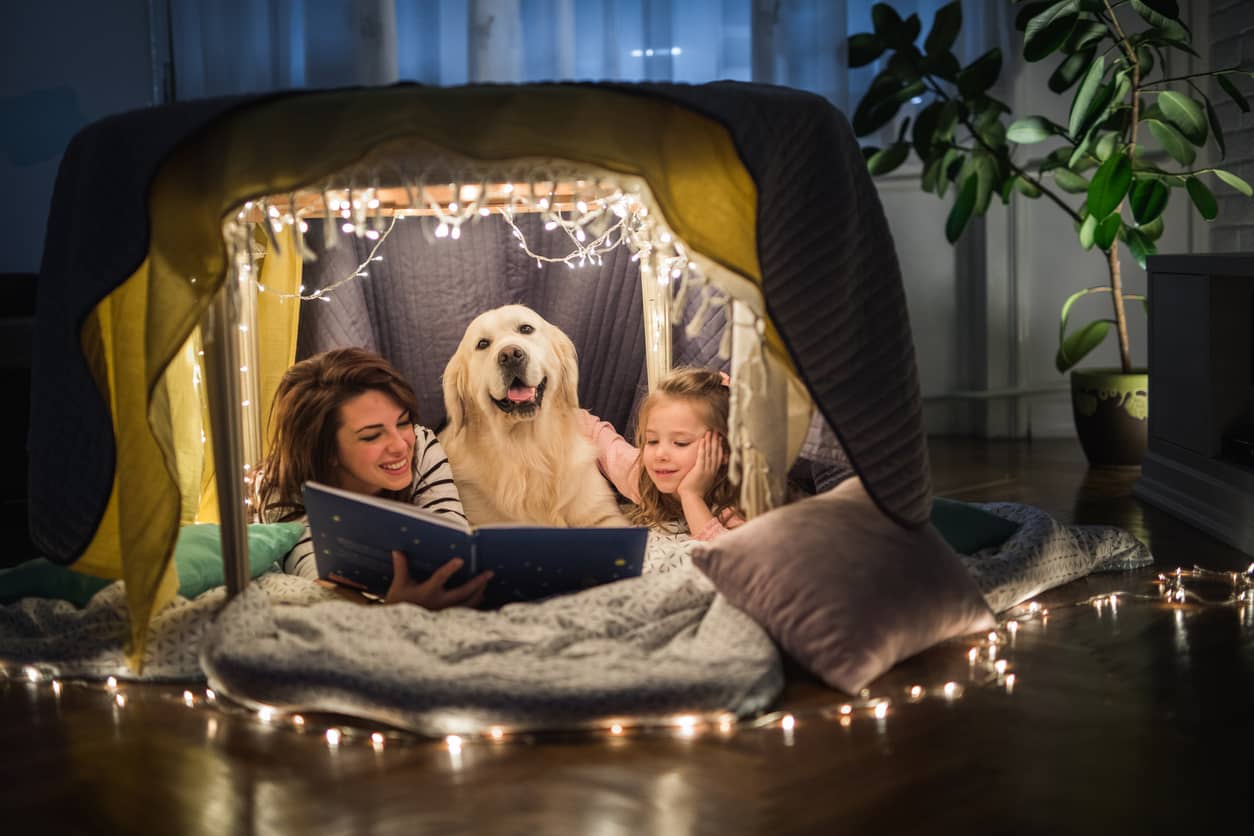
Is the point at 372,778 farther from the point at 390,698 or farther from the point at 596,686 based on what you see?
the point at 596,686

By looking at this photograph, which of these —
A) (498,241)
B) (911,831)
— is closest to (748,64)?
(498,241)

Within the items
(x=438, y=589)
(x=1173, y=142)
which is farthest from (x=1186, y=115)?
(x=438, y=589)

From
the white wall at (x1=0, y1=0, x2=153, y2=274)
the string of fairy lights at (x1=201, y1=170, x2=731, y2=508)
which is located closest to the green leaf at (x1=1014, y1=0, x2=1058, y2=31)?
the string of fairy lights at (x1=201, y1=170, x2=731, y2=508)

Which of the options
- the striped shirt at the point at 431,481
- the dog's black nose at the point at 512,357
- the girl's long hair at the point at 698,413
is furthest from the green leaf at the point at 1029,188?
Answer: the striped shirt at the point at 431,481

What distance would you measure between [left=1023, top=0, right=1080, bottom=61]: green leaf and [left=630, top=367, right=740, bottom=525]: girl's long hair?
5.44 feet

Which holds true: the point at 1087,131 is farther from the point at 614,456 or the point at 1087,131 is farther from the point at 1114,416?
the point at 614,456

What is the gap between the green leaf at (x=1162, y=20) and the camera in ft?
11.0

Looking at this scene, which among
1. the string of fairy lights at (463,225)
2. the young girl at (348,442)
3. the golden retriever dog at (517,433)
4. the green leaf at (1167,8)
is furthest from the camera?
the green leaf at (1167,8)

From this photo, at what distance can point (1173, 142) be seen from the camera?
3428mm

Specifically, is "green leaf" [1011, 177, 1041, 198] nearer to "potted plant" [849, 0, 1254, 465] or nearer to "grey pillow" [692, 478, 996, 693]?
"potted plant" [849, 0, 1254, 465]

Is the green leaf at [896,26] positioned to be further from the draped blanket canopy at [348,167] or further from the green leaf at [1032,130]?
the draped blanket canopy at [348,167]

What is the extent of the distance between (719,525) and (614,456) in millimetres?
283

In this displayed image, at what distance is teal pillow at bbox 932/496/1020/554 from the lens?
240 centimetres

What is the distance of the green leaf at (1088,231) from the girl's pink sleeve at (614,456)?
1731 millimetres
